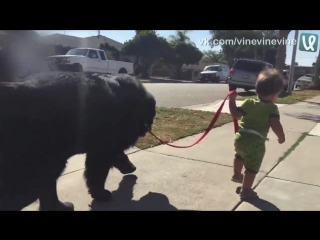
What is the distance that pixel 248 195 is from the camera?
3168 mm

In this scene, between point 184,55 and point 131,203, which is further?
point 184,55

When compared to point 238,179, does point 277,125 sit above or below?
above

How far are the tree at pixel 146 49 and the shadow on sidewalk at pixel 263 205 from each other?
2505cm

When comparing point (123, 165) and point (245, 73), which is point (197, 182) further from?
point (245, 73)

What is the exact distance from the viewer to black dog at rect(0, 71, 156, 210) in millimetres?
2338

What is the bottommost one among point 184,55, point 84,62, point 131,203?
point 131,203

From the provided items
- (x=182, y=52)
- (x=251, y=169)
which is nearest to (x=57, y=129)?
(x=251, y=169)

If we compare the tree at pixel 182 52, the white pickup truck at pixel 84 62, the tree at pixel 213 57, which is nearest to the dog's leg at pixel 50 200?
the white pickup truck at pixel 84 62

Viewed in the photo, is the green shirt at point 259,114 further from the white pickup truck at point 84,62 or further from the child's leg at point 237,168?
the white pickup truck at point 84,62

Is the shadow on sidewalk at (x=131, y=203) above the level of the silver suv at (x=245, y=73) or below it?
below

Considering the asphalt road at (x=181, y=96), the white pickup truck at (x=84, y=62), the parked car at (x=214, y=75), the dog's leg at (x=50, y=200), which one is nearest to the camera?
the dog's leg at (x=50, y=200)

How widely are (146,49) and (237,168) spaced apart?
29.6 meters

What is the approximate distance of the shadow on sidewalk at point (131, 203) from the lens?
2875 mm

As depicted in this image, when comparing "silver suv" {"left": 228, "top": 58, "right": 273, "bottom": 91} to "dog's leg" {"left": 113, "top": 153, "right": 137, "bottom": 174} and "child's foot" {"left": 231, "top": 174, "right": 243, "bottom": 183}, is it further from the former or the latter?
"dog's leg" {"left": 113, "top": 153, "right": 137, "bottom": 174}
